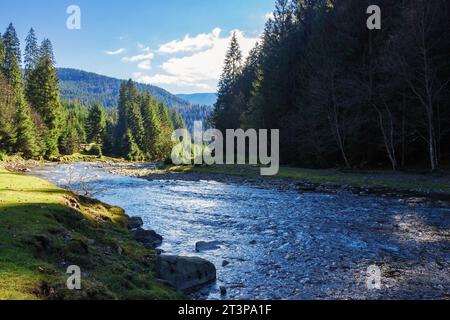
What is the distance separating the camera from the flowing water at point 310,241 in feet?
37.1

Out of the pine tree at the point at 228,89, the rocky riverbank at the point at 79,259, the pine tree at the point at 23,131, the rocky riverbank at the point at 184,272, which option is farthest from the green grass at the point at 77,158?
the rocky riverbank at the point at 184,272

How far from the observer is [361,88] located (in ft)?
135

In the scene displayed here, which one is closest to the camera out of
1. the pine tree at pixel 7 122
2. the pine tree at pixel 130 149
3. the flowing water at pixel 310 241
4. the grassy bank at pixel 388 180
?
the flowing water at pixel 310 241

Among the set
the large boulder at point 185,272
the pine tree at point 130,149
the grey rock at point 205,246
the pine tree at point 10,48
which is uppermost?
the pine tree at point 10,48

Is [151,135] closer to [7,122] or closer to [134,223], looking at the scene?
[7,122]

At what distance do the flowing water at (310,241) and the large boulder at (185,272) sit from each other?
0.42m

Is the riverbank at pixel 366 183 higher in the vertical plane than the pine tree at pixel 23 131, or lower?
lower

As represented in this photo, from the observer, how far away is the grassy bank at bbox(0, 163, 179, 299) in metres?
8.27

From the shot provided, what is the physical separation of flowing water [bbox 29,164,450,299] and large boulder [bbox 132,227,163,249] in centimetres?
40

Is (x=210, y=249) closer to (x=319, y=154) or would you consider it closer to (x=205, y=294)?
(x=205, y=294)

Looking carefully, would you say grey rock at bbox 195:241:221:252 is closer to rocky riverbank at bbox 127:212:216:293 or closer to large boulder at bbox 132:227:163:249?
large boulder at bbox 132:227:163:249

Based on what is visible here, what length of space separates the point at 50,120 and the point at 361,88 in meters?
78.7

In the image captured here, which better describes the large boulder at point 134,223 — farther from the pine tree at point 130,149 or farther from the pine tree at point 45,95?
the pine tree at point 130,149

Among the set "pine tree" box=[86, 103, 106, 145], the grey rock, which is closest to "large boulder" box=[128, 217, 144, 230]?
the grey rock
